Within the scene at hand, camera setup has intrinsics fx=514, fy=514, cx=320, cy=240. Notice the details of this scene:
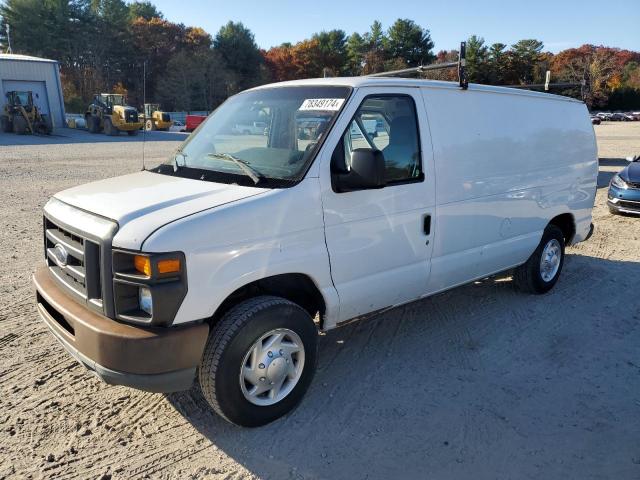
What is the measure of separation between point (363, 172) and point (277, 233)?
70 centimetres

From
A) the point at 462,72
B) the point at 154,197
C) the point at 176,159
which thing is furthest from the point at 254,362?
the point at 462,72

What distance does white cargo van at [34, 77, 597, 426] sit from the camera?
287cm

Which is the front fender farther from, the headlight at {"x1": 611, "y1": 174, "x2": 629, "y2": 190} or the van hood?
the headlight at {"x1": 611, "y1": 174, "x2": 629, "y2": 190}

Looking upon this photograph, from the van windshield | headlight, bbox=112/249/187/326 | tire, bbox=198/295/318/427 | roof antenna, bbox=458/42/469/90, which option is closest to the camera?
headlight, bbox=112/249/187/326

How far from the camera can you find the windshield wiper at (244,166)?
3392mm

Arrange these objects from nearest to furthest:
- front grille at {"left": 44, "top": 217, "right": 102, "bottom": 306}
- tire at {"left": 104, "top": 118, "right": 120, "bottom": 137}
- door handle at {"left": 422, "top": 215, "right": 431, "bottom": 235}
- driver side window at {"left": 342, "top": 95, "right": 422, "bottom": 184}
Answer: front grille at {"left": 44, "top": 217, "right": 102, "bottom": 306}
driver side window at {"left": 342, "top": 95, "right": 422, "bottom": 184}
door handle at {"left": 422, "top": 215, "right": 431, "bottom": 235}
tire at {"left": 104, "top": 118, "right": 120, "bottom": 137}

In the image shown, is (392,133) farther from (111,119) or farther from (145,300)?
(111,119)

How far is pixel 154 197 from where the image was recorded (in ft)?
10.7

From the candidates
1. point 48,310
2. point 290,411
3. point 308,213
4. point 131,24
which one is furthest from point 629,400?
point 131,24

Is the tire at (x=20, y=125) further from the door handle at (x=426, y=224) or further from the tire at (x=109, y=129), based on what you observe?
the door handle at (x=426, y=224)

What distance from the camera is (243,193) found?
3.22 m

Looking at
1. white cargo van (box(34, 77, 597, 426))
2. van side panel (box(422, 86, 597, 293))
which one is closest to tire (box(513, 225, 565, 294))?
van side panel (box(422, 86, 597, 293))

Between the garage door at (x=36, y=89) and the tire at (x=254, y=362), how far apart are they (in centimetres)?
3828

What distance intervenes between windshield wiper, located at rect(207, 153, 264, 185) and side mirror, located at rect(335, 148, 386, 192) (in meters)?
0.54
